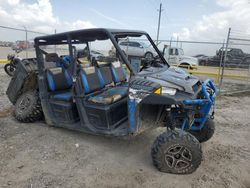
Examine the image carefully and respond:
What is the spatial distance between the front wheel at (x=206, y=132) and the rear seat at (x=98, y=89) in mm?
1379

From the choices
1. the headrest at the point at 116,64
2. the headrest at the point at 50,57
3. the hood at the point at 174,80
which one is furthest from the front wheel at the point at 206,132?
the headrest at the point at 50,57

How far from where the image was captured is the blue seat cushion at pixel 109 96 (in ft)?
11.5

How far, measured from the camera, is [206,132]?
3.87 meters

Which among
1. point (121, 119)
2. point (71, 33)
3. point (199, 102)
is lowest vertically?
point (121, 119)

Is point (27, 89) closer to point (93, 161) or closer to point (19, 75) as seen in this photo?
point (19, 75)

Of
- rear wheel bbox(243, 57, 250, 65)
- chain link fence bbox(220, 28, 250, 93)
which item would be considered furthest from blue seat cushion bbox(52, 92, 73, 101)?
rear wheel bbox(243, 57, 250, 65)

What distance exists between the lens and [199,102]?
295 cm

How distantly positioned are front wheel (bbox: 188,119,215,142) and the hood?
2.79ft

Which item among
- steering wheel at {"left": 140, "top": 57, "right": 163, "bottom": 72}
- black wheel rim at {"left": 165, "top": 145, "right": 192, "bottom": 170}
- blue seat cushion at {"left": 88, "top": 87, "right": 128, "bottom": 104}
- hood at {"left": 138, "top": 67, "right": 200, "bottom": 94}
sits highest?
steering wheel at {"left": 140, "top": 57, "right": 163, "bottom": 72}

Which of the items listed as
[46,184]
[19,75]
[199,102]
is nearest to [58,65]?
[19,75]

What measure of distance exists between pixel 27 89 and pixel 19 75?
1.02 feet

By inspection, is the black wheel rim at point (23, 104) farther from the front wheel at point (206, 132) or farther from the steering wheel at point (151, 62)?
the front wheel at point (206, 132)

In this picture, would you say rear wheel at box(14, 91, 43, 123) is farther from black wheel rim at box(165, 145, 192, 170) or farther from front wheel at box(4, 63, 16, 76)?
front wheel at box(4, 63, 16, 76)

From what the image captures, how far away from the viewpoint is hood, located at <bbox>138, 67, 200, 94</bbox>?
3021 mm
